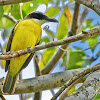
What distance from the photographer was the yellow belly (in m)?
3.66

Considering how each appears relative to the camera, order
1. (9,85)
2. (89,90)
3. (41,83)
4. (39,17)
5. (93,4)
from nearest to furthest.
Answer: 1. (89,90)
2. (93,4)
3. (41,83)
4. (9,85)
5. (39,17)

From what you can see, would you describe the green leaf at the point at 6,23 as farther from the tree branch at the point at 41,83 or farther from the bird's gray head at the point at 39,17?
the tree branch at the point at 41,83

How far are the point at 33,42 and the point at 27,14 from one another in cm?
71

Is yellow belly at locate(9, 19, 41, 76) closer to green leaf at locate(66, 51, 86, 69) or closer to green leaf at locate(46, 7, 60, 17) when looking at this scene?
green leaf at locate(46, 7, 60, 17)

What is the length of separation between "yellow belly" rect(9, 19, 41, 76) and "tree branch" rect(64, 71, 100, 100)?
5.41 feet

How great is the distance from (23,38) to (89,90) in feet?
6.34

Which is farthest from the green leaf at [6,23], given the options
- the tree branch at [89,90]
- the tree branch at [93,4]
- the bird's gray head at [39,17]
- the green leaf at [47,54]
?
the tree branch at [89,90]

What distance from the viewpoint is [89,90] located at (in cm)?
194

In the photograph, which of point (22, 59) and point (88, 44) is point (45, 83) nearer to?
point (22, 59)

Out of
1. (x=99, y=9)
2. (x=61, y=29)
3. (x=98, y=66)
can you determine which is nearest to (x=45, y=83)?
(x=98, y=66)

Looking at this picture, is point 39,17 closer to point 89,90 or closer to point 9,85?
point 9,85

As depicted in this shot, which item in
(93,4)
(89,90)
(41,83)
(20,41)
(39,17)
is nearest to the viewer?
(89,90)

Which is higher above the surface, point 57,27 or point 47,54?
point 57,27

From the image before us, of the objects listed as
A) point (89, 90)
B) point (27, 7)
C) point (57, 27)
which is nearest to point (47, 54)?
point (57, 27)
